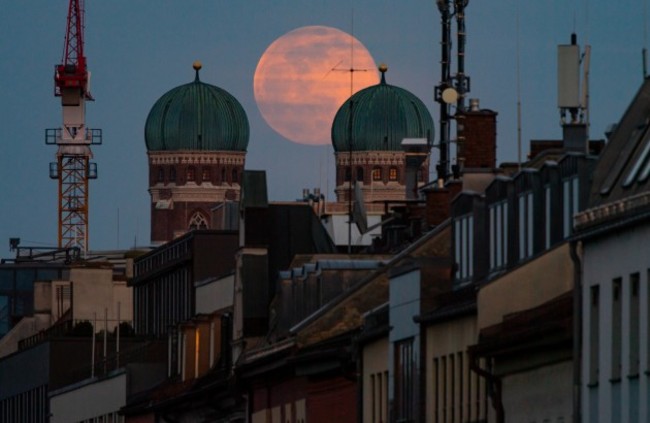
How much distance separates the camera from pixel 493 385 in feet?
127

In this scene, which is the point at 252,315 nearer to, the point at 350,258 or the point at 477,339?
the point at 350,258

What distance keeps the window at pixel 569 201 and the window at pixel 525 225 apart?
5.96 feet

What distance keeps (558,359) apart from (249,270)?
30.0 metres

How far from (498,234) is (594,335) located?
8667 mm

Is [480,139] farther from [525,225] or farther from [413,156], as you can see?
[413,156]

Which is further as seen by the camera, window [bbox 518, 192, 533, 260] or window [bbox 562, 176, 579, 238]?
window [bbox 518, 192, 533, 260]

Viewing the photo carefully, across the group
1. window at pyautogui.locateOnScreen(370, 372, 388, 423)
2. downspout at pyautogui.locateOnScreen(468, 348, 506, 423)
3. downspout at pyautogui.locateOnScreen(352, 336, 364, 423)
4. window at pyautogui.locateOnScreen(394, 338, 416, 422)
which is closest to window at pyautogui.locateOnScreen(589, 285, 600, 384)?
downspout at pyautogui.locateOnScreen(468, 348, 506, 423)

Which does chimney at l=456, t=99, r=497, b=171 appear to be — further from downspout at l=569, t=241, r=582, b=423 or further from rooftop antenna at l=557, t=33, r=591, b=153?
downspout at l=569, t=241, r=582, b=423

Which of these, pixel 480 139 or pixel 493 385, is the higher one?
pixel 480 139

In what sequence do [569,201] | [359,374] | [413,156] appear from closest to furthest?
[569,201], [359,374], [413,156]

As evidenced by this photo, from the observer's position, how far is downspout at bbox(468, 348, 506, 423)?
126 ft

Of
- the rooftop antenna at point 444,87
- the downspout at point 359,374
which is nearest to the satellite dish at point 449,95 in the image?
the rooftop antenna at point 444,87

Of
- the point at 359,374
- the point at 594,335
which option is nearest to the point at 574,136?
the point at 359,374

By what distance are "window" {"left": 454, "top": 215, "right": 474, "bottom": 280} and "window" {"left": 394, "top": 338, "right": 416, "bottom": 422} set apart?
1201mm
